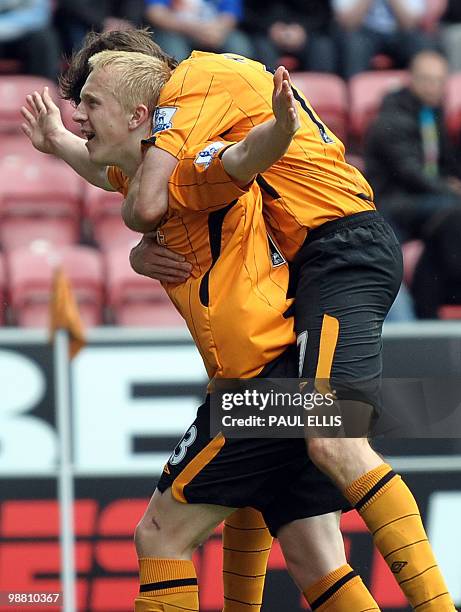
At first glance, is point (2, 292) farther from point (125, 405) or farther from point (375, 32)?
point (375, 32)

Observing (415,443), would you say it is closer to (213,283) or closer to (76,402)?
(76,402)

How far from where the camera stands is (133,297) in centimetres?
682

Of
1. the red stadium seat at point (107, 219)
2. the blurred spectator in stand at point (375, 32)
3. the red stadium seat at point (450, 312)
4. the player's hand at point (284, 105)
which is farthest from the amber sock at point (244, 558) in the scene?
the blurred spectator in stand at point (375, 32)

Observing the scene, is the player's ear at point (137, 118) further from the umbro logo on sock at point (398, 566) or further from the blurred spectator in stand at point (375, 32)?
the blurred spectator in stand at point (375, 32)

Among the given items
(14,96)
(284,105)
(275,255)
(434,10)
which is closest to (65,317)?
(275,255)

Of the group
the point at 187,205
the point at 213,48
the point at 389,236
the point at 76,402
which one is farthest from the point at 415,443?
the point at 213,48

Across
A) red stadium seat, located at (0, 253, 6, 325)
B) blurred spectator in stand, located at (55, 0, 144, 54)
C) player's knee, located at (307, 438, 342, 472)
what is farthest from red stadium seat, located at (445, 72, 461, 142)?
player's knee, located at (307, 438, 342, 472)

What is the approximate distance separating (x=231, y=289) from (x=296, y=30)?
16.0 ft

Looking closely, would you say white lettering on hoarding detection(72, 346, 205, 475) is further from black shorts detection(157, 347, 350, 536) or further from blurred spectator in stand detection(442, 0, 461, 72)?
blurred spectator in stand detection(442, 0, 461, 72)

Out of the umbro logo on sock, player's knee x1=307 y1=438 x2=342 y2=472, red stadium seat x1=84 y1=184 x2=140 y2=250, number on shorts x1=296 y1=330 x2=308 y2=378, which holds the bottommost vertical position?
the umbro logo on sock

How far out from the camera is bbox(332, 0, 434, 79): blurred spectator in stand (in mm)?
8281

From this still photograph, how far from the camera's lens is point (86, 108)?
3.64 m

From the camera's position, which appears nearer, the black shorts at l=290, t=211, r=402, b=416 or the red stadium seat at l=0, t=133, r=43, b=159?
the black shorts at l=290, t=211, r=402, b=416

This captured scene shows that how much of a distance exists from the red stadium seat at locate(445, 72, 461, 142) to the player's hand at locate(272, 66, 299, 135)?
188 inches
